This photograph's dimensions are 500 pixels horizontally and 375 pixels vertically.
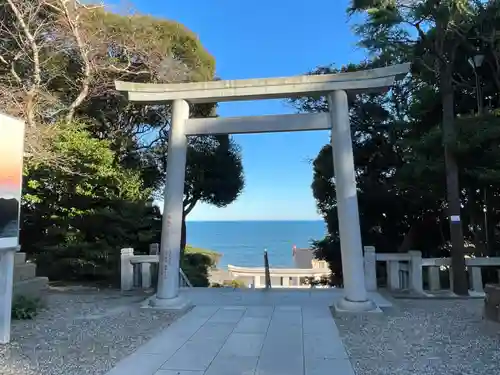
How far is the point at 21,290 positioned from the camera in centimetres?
530

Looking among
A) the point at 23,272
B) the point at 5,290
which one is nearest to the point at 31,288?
the point at 23,272

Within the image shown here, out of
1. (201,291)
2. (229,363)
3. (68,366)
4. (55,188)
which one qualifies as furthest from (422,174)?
(55,188)

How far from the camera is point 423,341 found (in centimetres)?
387

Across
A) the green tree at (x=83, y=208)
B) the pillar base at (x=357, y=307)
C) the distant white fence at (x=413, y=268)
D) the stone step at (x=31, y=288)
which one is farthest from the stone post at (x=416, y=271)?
the stone step at (x=31, y=288)

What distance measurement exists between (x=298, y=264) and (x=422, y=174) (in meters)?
18.4

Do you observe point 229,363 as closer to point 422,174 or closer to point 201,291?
point 201,291

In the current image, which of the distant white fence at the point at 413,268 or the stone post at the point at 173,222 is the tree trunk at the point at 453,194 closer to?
the distant white fence at the point at 413,268

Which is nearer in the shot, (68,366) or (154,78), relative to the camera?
(68,366)

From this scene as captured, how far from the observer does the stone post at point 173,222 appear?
5.41m

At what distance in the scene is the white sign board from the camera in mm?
3859

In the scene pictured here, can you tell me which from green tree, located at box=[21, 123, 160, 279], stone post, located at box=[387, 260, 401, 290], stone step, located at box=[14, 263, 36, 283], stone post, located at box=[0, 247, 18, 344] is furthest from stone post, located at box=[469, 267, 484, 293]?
stone step, located at box=[14, 263, 36, 283]

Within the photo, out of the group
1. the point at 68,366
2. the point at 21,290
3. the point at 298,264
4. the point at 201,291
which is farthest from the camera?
the point at 298,264

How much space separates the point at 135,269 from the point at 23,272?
205 cm

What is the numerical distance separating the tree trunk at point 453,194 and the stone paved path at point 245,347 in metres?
2.75
